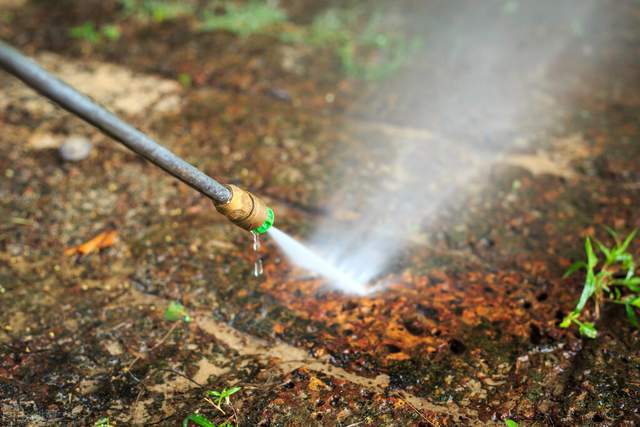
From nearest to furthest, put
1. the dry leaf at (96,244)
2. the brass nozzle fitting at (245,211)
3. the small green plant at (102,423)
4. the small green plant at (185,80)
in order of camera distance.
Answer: the brass nozzle fitting at (245,211), the small green plant at (102,423), the dry leaf at (96,244), the small green plant at (185,80)

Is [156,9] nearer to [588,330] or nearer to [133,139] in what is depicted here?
[133,139]

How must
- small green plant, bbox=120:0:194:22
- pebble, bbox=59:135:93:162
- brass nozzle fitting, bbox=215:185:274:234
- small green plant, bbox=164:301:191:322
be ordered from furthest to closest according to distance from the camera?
small green plant, bbox=120:0:194:22
pebble, bbox=59:135:93:162
small green plant, bbox=164:301:191:322
brass nozzle fitting, bbox=215:185:274:234

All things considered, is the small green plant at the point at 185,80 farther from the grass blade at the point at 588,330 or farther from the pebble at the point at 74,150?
the grass blade at the point at 588,330

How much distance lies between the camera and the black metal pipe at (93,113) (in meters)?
1.47

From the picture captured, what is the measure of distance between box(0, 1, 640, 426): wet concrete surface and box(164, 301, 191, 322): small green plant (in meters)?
0.05

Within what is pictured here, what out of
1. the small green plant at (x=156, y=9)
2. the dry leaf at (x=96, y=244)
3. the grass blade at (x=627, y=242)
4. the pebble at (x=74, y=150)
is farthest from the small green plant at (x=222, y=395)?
the small green plant at (x=156, y=9)

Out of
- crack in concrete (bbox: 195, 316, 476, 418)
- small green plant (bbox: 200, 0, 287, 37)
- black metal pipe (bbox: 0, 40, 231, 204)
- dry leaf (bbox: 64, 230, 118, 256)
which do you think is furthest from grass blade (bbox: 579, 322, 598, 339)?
small green plant (bbox: 200, 0, 287, 37)

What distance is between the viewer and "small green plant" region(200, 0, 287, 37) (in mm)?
4969

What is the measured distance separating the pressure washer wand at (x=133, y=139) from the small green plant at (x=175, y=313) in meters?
0.77

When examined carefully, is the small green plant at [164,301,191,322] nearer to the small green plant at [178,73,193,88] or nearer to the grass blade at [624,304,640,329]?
the grass blade at [624,304,640,329]

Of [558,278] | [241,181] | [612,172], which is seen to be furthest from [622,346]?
[241,181]

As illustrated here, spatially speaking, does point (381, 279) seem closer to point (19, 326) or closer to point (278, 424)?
point (278, 424)

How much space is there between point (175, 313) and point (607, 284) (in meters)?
2.30

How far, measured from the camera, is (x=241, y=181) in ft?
11.8
